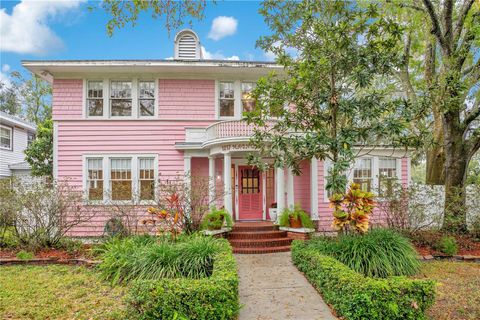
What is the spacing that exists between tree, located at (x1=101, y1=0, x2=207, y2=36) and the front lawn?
6252 mm

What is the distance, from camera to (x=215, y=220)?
8.87m

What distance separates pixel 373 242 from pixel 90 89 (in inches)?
431

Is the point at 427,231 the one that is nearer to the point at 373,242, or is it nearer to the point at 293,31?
the point at 373,242

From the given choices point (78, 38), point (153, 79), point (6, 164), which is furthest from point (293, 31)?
point (6, 164)

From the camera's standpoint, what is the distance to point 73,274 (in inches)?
257

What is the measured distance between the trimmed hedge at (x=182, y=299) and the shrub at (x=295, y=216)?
5624 millimetres

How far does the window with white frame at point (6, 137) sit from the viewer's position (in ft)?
56.6

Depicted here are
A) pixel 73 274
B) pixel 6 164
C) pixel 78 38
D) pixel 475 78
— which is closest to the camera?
pixel 73 274

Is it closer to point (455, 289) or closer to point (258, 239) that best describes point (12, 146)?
point (258, 239)

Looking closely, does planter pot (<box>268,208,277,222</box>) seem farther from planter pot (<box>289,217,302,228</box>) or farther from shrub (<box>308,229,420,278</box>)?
shrub (<box>308,229,420,278</box>)

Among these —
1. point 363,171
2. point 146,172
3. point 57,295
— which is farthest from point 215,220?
point 363,171

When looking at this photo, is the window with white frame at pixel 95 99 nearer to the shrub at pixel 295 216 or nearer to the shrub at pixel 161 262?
the shrub at pixel 161 262

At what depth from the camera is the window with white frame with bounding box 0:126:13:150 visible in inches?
679

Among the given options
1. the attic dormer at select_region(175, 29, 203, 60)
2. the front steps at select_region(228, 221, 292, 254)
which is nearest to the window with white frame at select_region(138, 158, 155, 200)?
the front steps at select_region(228, 221, 292, 254)
